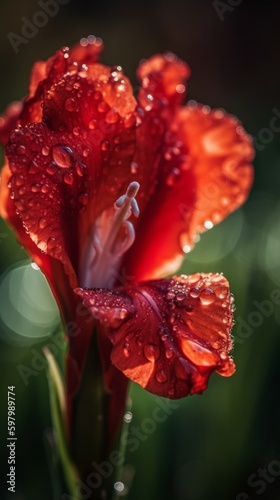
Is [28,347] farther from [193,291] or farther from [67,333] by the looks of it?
[193,291]

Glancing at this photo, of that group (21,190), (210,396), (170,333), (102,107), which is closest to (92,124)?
(102,107)

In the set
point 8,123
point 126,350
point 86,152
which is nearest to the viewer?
point 126,350

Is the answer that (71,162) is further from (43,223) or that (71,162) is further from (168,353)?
(168,353)

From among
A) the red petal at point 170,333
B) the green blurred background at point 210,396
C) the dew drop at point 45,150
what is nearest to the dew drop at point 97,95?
the dew drop at point 45,150

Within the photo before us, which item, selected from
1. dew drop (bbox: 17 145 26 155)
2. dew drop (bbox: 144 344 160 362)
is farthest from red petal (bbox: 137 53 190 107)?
dew drop (bbox: 144 344 160 362)

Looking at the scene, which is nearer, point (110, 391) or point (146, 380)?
point (146, 380)

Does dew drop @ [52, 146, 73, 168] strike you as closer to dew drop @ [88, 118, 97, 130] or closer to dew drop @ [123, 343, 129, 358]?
dew drop @ [88, 118, 97, 130]

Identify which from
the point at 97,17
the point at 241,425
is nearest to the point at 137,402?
the point at 241,425
